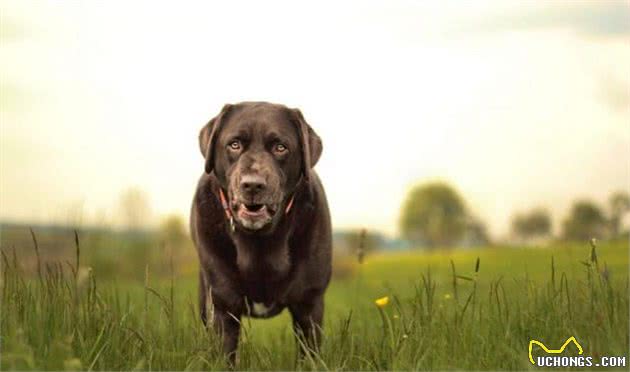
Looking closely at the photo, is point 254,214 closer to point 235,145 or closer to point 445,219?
point 235,145

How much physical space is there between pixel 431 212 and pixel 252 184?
85.9 feet

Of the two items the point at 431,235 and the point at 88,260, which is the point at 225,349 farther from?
the point at 431,235

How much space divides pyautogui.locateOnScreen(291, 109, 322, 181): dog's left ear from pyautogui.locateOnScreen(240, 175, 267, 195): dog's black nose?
59 cm

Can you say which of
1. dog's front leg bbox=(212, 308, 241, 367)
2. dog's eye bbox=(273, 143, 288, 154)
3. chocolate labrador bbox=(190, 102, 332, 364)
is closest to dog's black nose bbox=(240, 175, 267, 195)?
chocolate labrador bbox=(190, 102, 332, 364)

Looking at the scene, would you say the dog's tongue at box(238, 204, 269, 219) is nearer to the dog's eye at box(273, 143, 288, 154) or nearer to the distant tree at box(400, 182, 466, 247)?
the dog's eye at box(273, 143, 288, 154)

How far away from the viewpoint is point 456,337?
507 centimetres

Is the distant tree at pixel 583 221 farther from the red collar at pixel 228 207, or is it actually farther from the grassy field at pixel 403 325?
the red collar at pixel 228 207

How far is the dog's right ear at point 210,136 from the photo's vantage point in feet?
19.1

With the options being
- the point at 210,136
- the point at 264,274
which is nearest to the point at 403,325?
the point at 264,274

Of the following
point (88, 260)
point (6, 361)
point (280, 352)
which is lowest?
point (280, 352)

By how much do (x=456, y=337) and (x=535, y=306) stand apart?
64 cm

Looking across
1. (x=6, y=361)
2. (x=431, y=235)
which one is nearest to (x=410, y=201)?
(x=431, y=235)

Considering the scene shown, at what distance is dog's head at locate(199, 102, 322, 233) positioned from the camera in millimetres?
5352

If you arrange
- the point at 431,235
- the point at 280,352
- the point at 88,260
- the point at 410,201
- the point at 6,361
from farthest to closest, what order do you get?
the point at 410,201 < the point at 431,235 < the point at 280,352 < the point at 88,260 < the point at 6,361
